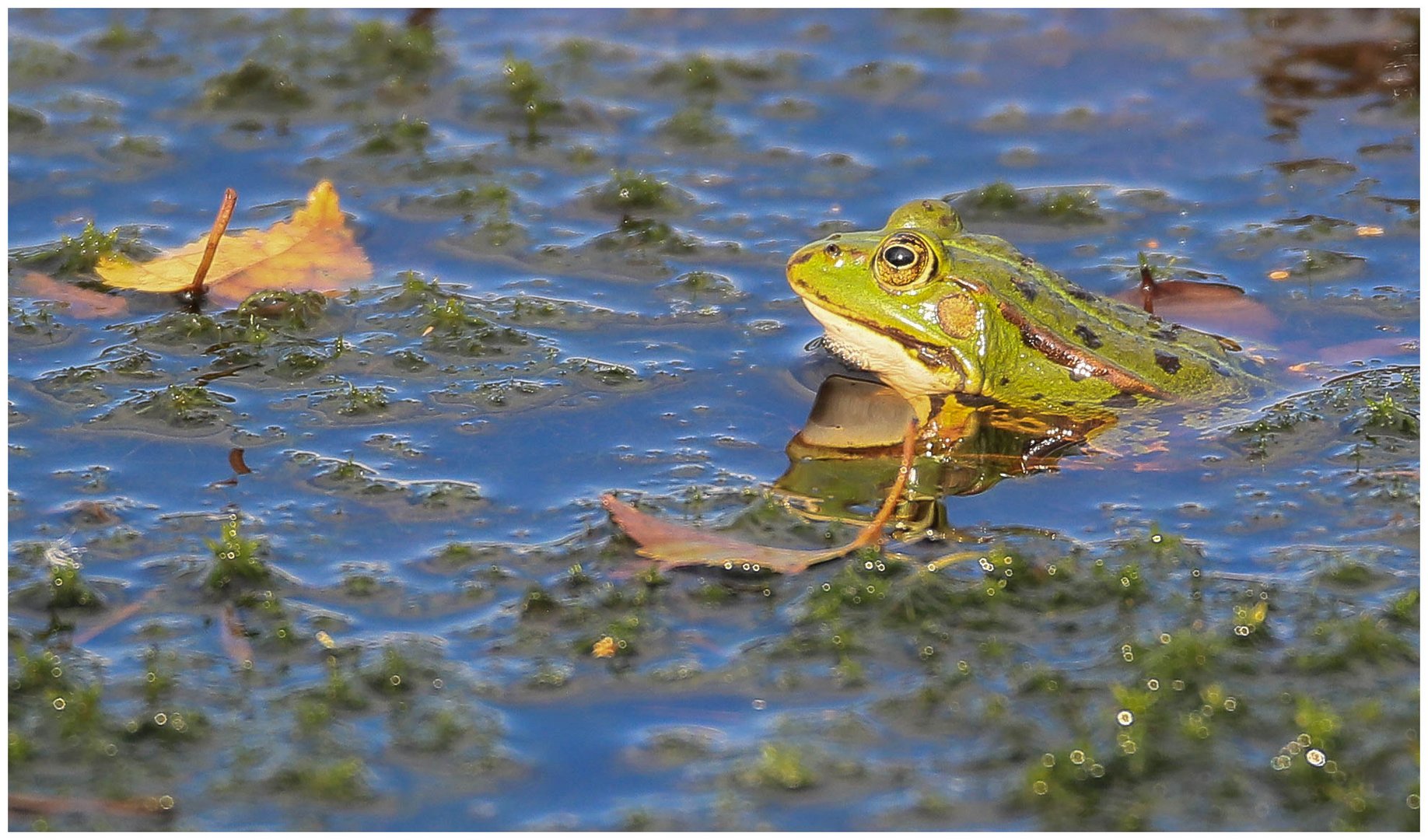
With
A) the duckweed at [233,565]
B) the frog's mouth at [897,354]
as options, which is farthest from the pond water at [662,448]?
the frog's mouth at [897,354]

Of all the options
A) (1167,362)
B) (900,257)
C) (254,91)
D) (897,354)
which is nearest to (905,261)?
(900,257)

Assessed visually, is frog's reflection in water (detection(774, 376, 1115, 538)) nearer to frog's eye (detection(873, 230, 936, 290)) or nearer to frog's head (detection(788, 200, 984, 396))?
frog's head (detection(788, 200, 984, 396))

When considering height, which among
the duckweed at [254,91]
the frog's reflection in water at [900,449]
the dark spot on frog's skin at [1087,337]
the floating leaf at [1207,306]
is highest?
the duckweed at [254,91]

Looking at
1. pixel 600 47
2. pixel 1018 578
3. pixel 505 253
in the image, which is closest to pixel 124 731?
pixel 1018 578

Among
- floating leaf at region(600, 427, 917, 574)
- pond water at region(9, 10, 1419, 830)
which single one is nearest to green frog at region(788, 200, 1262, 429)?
pond water at region(9, 10, 1419, 830)

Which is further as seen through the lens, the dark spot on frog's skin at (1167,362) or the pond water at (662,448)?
the dark spot on frog's skin at (1167,362)

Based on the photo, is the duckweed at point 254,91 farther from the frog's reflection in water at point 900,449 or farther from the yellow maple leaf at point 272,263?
the frog's reflection in water at point 900,449
